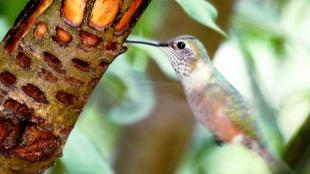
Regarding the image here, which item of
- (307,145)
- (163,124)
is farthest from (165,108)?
(307,145)

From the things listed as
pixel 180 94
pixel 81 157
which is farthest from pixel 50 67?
pixel 180 94

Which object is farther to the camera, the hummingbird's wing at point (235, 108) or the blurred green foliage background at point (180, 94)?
the blurred green foliage background at point (180, 94)

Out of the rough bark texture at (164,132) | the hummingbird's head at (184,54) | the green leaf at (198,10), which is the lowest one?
the rough bark texture at (164,132)

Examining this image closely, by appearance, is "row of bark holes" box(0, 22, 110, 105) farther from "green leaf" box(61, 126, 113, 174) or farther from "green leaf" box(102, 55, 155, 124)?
"green leaf" box(102, 55, 155, 124)

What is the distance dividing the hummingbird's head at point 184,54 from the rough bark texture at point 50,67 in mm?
89

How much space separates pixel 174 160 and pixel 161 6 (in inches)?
13.7

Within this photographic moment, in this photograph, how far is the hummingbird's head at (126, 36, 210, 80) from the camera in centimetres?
55

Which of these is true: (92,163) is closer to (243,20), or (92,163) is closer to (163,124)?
(163,124)

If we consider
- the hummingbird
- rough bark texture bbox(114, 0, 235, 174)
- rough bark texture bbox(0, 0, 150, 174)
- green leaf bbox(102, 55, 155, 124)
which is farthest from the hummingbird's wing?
rough bark texture bbox(114, 0, 235, 174)

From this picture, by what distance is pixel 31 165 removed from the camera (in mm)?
499

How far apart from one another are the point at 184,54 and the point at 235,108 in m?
0.08

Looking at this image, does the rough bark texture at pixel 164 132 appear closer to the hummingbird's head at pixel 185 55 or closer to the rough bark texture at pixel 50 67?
the hummingbird's head at pixel 185 55

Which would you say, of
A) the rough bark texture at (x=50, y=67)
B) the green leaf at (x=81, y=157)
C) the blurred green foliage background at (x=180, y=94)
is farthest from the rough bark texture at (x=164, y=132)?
the rough bark texture at (x=50, y=67)

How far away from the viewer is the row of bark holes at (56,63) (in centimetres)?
45
